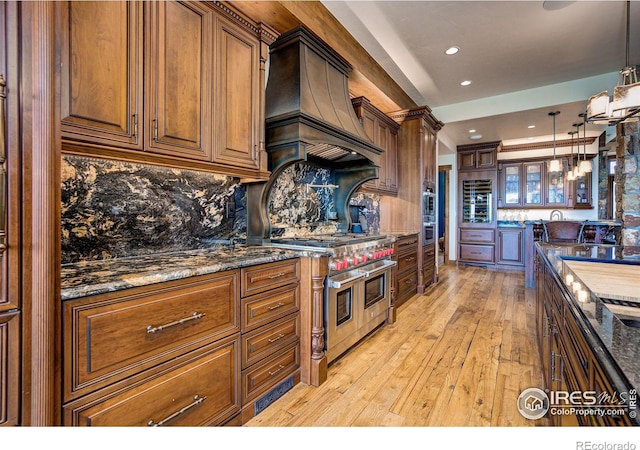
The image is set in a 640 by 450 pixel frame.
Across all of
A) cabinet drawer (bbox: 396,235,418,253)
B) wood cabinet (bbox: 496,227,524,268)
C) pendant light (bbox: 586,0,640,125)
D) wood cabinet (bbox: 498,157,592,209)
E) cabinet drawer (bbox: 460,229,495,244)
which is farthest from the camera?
wood cabinet (bbox: 498,157,592,209)

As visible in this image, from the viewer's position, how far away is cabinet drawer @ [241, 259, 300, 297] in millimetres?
1619

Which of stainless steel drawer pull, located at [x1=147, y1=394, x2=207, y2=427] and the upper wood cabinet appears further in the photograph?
the upper wood cabinet

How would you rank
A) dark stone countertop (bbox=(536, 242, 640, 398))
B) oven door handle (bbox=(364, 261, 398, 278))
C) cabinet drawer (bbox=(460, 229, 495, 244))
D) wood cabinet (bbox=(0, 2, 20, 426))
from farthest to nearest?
cabinet drawer (bbox=(460, 229, 495, 244)) < oven door handle (bbox=(364, 261, 398, 278)) < wood cabinet (bbox=(0, 2, 20, 426)) < dark stone countertop (bbox=(536, 242, 640, 398))

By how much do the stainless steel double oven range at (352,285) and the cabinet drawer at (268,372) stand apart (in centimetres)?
29

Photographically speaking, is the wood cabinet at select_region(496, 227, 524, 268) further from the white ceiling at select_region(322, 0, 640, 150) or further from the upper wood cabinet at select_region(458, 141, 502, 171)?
the white ceiling at select_region(322, 0, 640, 150)

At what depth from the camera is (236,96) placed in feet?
6.43

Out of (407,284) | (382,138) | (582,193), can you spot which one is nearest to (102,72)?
(382,138)

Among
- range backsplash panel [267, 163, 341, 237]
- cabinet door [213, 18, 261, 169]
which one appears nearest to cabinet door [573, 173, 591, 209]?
range backsplash panel [267, 163, 341, 237]

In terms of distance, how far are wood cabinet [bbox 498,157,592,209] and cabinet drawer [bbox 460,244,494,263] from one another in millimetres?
1375

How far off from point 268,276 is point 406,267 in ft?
8.59

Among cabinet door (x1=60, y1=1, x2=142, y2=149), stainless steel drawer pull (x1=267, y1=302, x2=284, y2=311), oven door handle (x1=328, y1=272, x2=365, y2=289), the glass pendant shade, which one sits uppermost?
the glass pendant shade

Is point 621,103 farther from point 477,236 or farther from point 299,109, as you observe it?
point 477,236

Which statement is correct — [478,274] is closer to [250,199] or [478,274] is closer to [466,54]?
[466,54]

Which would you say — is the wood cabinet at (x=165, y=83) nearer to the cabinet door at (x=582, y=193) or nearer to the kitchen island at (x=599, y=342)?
the kitchen island at (x=599, y=342)
